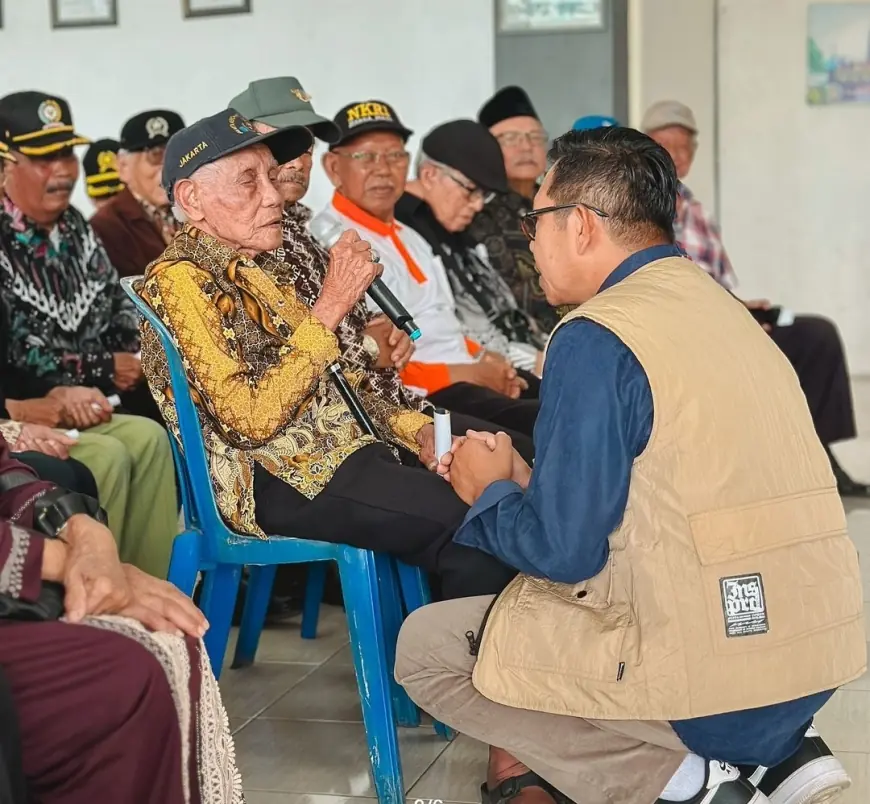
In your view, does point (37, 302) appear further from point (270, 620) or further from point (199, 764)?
point (199, 764)

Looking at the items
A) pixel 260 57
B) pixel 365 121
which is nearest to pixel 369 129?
pixel 365 121

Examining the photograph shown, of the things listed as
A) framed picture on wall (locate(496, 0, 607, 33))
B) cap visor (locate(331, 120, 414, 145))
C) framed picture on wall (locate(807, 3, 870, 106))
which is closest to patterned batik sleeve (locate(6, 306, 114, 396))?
cap visor (locate(331, 120, 414, 145))

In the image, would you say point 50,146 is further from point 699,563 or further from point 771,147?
point 771,147

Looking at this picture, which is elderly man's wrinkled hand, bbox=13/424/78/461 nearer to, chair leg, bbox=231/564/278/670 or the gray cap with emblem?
chair leg, bbox=231/564/278/670

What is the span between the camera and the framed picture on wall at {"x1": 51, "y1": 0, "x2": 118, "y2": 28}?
19.2ft

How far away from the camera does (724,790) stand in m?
1.70

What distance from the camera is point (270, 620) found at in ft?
10.9

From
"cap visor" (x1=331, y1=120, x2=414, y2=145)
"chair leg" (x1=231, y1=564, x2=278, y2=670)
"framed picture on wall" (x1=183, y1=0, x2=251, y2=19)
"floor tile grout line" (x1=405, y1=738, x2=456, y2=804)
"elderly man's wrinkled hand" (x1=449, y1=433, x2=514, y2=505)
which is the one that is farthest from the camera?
"framed picture on wall" (x1=183, y1=0, x2=251, y2=19)

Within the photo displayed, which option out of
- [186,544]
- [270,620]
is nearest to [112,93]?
[270,620]

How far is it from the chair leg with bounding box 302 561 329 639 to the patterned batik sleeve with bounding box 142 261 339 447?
101cm

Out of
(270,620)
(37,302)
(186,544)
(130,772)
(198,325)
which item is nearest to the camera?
(130,772)

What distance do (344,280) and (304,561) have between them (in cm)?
53

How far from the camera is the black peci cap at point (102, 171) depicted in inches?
182

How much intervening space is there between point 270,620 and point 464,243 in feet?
4.22
